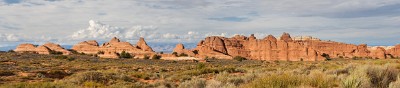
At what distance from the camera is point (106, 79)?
2112 cm

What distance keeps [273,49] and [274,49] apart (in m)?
0.35

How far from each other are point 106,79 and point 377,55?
12654 centimetres

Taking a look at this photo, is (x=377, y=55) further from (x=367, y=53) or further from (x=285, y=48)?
(x=285, y=48)

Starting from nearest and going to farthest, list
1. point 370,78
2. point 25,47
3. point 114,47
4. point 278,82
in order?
1. point 278,82
2. point 370,78
3. point 114,47
4. point 25,47

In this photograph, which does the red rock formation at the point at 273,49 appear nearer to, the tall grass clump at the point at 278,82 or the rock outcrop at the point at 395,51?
the rock outcrop at the point at 395,51

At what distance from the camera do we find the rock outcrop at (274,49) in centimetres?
12006

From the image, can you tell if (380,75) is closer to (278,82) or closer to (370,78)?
(370,78)

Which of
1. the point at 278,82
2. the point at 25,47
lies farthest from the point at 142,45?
the point at 278,82

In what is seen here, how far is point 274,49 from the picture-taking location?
126m

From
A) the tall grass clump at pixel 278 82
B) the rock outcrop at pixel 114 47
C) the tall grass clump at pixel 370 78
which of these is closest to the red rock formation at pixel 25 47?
the rock outcrop at pixel 114 47

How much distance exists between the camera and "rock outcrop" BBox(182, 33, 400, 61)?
394 feet

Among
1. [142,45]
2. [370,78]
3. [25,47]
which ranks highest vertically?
[142,45]

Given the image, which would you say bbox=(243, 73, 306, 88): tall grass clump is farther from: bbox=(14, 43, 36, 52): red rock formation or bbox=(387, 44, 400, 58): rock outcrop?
bbox=(387, 44, 400, 58): rock outcrop

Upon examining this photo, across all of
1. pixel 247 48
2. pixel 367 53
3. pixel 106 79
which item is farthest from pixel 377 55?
pixel 106 79
